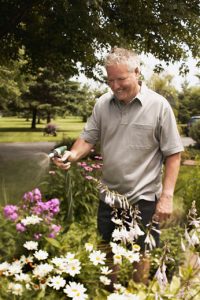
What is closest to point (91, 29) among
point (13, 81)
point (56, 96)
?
point (13, 81)

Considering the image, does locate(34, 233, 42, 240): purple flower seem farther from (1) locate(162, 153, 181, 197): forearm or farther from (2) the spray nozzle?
(1) locate(162, 153, 181, 197): forearm

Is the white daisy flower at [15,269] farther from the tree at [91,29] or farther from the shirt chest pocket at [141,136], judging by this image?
the tree at [91,29]

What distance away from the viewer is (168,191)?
2564mm

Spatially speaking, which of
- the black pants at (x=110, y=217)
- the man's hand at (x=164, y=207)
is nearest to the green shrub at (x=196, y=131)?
the black pants at (x=110, y=217)

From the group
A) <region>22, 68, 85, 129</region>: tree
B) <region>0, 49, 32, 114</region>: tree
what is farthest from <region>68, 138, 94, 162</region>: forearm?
<region>22, 68, 85, 129</region>: tree

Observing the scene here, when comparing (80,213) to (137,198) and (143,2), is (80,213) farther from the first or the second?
(143,2)

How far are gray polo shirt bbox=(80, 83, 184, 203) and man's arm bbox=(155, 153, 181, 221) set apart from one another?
65 millimetres

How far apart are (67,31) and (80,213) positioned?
16.4ft

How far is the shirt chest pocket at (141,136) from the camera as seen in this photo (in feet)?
8.39

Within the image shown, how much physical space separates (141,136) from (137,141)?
4 centimetres

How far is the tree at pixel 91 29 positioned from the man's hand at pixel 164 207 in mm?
5951

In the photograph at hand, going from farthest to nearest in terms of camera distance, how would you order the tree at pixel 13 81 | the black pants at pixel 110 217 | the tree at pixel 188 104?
the tree at pixel 188 104, the tree at pixel 13 81, the black pants at pixel 110 217

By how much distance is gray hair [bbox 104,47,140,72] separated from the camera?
234 centimetres

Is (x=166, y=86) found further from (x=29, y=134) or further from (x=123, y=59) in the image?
(x=123, y=59)
